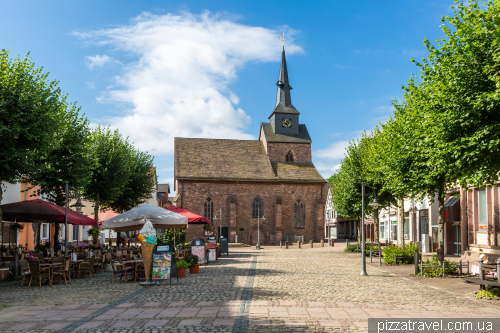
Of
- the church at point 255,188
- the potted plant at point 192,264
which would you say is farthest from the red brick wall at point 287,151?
the potted plant at point 192,264

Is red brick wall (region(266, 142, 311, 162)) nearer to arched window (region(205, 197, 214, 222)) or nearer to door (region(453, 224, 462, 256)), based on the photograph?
arched window (region(205, 197, 214, 222))

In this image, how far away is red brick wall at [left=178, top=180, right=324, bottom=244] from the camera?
175 ft

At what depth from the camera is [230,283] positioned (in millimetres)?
14945

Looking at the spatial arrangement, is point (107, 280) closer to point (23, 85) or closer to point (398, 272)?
point (23, 85)

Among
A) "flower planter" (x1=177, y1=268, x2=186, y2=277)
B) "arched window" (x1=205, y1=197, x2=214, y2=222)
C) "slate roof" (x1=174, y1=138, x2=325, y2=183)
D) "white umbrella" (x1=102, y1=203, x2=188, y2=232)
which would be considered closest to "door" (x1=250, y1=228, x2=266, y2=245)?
"arched window" (x1=205, y1=197, x2=214, y2=222)

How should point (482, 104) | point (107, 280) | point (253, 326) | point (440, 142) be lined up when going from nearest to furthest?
point (253, 326) < point (482, 104) < point (440, 142) < point (107, 280)

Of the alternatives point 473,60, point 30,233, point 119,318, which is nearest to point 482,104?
point 473,60

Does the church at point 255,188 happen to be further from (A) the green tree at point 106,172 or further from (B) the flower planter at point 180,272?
(B) the flower planter at point 180,272

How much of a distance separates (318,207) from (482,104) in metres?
44.1

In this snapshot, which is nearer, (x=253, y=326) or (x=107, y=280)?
(x=253, y=326)

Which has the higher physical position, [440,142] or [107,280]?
[440,142]

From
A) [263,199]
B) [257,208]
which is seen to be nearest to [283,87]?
[263,199]

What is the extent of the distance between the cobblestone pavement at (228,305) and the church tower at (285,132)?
43462 mm

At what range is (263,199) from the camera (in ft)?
181
